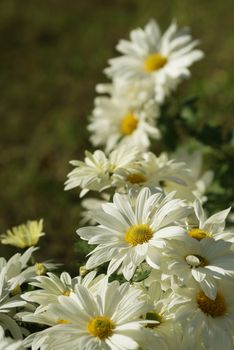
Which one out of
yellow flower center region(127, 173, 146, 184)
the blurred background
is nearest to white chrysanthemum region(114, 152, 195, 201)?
yellow flower center region(127, 173, 146, 184)

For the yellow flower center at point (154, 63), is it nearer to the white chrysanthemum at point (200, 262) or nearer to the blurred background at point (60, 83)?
the blurred background at point (60, 83)

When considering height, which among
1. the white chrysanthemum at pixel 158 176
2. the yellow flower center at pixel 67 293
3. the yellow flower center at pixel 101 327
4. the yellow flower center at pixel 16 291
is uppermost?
the white chrysanthemum at pixel 158 176

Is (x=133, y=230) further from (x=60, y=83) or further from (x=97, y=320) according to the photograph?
(x=60, y=83)

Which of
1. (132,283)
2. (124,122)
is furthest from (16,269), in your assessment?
(124,122)

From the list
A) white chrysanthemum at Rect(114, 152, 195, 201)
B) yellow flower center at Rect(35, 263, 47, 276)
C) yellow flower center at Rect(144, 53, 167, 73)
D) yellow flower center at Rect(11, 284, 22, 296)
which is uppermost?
yellow flower center at Rect(144, 53, 167, 73)

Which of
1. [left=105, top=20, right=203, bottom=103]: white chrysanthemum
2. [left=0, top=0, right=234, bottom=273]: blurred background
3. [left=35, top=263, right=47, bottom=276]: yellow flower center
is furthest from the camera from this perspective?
[left=0, top=0, right=234, bottom=273]: blurred background

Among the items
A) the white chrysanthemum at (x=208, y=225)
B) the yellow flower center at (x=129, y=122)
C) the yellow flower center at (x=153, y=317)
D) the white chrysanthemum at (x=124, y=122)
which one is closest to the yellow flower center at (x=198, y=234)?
the white chrysanthemum at (x=208, y=225)

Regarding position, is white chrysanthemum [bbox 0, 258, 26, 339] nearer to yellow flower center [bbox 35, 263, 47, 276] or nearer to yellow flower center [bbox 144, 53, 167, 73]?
yellow flower center [bbox 35, 263, 47, 276]
